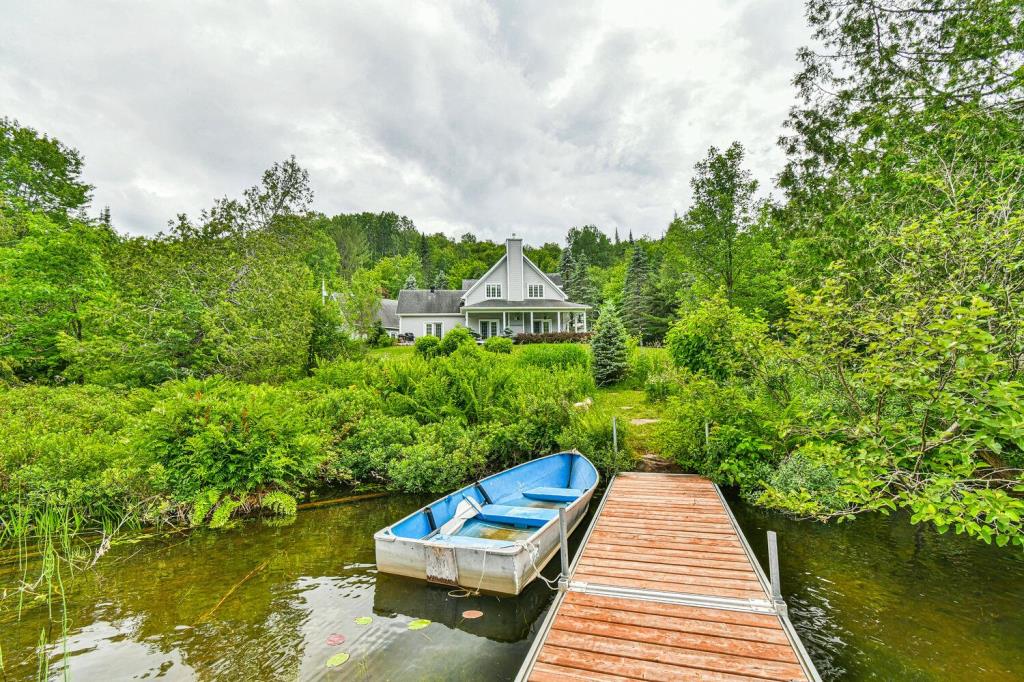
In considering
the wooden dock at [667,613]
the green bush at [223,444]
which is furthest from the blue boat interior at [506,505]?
the green bush at [223,444]

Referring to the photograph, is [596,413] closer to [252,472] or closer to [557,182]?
[252,472]

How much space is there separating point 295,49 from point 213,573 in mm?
13268

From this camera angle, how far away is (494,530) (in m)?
6.75

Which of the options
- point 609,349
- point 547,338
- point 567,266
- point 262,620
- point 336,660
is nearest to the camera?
point 336,660

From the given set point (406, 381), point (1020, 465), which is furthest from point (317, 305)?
point (1020, 465)

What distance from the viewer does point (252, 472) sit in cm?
751

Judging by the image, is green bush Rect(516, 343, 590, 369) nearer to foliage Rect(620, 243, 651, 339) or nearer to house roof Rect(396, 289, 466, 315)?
foliage Rect(620, 243, 651, 339)

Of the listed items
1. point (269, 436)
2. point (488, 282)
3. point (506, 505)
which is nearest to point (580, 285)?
point (488, 282)

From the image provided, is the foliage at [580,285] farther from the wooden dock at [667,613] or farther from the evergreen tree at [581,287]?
the wooden dock at [667,613]

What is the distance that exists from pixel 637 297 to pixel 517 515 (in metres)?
31.6

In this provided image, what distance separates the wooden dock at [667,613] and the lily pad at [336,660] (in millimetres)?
2135

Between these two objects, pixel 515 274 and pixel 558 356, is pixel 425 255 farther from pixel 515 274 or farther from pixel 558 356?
pixel 558 356

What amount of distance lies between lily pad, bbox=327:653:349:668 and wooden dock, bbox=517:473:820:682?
2135mm

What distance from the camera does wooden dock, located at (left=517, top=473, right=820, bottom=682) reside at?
3287 mm
